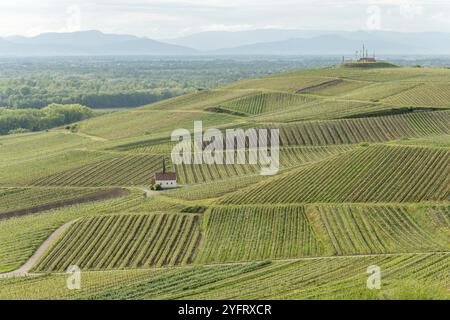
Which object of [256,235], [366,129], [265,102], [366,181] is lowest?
[256,235]

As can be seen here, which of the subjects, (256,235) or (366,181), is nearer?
(256,235)

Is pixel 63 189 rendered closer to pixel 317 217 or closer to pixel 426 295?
pixel 317 217

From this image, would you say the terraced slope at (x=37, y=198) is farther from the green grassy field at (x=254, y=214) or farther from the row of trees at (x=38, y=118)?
the row of trees at (x=38, y=118)

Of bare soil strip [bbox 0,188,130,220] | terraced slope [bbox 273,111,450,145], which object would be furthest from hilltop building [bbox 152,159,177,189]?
terraced slope [bbox 273,111,450,145]

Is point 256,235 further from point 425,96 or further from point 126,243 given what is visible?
point 425,96

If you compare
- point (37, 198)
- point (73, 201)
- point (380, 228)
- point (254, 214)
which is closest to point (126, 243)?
point (254, 214)
